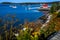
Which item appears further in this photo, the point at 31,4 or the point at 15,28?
the point at 31,4

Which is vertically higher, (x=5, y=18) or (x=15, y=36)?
(x=5, y=18)

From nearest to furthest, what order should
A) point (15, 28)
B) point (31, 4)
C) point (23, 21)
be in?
1. point (15, 28)
2. point (23, 21)
3. point (31, 4)

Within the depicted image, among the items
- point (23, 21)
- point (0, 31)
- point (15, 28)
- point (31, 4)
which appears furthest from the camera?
point (31, 4)

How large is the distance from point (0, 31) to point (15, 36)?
0.29 metres

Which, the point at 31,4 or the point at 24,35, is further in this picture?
the point at 31,4

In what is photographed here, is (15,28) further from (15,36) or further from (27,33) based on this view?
(27,33)

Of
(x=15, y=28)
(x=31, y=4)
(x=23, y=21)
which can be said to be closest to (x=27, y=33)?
(x=15, y=28)

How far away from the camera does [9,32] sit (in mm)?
3588

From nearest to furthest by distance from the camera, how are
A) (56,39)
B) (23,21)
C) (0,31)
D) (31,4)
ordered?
(56,39)
(0,31)
(23,21)
(31,4)

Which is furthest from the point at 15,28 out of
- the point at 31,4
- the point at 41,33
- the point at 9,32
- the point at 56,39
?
the point at 31,4

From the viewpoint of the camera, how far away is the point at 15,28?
3838 millimetres

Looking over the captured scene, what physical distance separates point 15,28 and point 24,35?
601 millimetres

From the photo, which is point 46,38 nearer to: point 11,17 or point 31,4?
point 11,17

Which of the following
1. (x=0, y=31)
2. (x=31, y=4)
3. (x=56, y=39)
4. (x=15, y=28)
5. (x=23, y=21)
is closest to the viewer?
(x=56, y=39)
